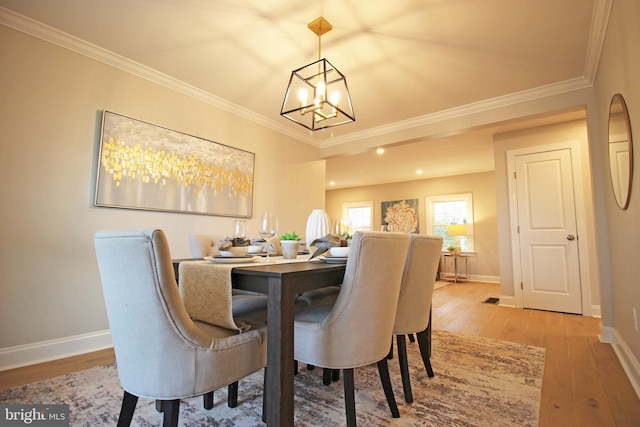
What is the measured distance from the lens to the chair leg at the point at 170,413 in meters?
1.00

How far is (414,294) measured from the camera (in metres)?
1.75

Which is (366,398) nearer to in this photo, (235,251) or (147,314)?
(235,251)

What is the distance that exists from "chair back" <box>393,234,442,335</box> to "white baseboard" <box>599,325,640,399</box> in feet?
4.30

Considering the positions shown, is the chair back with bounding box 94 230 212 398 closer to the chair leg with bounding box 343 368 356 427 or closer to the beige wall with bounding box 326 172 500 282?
the chair leg with bounding box 343 368 356 427

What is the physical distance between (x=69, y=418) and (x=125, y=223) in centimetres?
164

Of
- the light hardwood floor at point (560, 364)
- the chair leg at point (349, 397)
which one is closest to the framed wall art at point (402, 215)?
the light hardwood floor at point (560, 364)

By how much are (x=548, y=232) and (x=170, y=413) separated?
4.65 m

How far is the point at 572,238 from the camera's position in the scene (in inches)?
151

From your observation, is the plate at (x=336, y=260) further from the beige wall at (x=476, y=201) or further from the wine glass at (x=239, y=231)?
the beige wall at (x=476, y=201)

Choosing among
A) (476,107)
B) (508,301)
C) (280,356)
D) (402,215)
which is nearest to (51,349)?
(280,356)

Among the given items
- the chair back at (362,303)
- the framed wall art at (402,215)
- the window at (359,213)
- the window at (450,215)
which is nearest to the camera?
the chair back at (362,303)

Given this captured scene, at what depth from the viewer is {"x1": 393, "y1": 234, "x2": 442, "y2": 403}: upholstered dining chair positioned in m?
Result: 1.66

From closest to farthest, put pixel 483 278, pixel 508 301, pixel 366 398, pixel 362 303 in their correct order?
pixel 362 303 < pixel 366 398 < pixel 508 301 < pixel 483 278

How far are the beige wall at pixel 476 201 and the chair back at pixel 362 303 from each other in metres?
6.51
